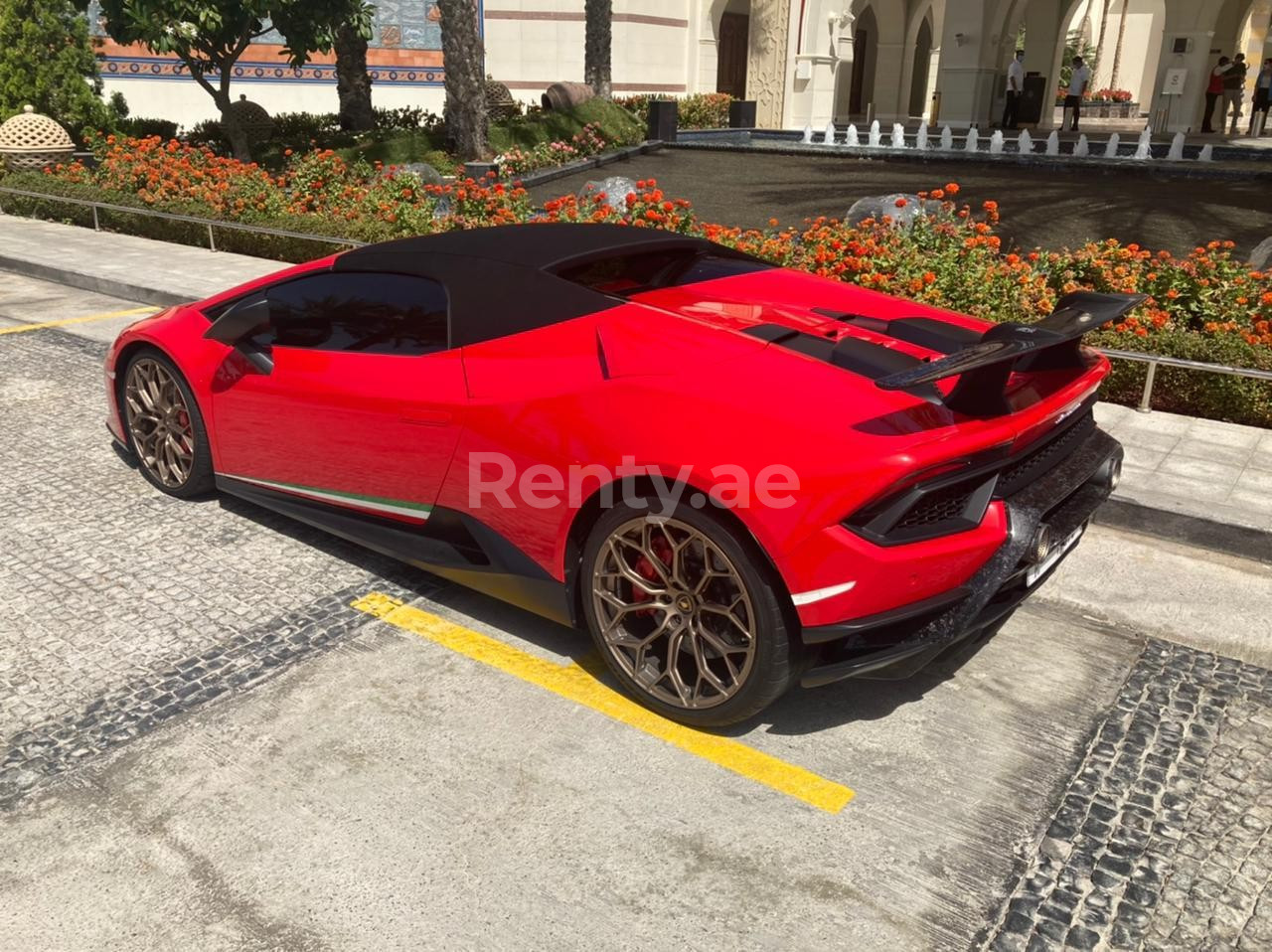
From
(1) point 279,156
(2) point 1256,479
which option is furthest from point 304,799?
(1) point 279,156

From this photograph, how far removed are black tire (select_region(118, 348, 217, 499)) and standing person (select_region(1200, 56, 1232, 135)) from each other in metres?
29.1

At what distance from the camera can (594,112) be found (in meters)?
24.3

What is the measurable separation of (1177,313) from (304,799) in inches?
272

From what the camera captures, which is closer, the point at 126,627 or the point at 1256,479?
the point at 126,627

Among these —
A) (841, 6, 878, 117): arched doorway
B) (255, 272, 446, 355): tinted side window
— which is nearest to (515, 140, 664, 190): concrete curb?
(255, 272, 446, 355): tinted side window

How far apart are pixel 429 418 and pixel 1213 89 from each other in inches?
1161

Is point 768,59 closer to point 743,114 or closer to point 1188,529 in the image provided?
point 743,114

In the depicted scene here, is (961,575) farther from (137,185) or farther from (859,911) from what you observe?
(137,185)

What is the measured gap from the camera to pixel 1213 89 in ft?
87.7

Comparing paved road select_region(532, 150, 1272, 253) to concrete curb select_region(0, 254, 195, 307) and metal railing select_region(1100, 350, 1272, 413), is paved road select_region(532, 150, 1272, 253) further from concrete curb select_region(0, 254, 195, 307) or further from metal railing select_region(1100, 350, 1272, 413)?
concrete curb select_region(0, 254, 195, 307)

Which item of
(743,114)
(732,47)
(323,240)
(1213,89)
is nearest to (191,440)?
(323,240)

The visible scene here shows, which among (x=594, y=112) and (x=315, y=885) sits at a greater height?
(x=594, y=112)

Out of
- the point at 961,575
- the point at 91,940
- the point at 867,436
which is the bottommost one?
the point at 91,940

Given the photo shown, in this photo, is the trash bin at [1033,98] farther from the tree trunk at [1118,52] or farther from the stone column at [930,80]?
the tree trunk at [1118,52]
